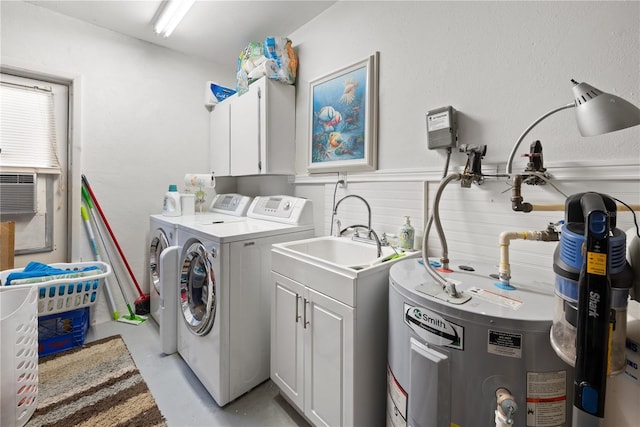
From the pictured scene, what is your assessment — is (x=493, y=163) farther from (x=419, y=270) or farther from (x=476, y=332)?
(x=476, y=332)

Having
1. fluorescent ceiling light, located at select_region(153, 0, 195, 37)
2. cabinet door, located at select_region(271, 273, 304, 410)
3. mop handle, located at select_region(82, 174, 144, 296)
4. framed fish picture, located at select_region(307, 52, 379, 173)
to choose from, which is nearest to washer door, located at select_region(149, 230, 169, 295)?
mop handle, located at select_region(82, 174, 144, 296)

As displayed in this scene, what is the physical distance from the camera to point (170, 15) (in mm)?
2141

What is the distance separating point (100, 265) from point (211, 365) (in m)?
1.48

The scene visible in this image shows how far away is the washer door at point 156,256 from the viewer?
91.7 inches

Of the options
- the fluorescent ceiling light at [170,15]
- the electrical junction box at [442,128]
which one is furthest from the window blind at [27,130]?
the electrical junction box at [442,128]

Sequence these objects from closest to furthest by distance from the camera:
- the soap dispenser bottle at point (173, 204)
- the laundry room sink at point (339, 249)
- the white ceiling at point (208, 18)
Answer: the laundry room sink at point (339, 249) < the white ceiling at point (208, 18) < the soap dispenser bottle at point (173, 204)

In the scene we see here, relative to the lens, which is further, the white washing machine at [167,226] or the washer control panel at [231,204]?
the washer control panel at [231,204]

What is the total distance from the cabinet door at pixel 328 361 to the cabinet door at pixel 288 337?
2.3 inches

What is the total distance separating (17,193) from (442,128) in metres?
3.12

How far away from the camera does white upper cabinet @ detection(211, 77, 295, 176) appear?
2.20 meters

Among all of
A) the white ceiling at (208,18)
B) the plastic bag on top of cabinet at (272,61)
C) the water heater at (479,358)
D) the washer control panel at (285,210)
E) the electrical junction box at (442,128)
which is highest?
the white ceiling at (208,18)

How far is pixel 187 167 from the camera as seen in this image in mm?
2926

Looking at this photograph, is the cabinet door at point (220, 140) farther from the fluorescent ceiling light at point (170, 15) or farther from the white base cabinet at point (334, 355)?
the white base cabinet at point (334, 355)

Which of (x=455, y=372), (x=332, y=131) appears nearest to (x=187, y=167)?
(x=332, y=131)
